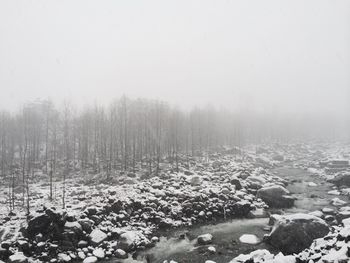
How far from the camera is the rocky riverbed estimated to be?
20281 mm

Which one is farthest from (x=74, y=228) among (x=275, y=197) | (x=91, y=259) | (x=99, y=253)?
(x=275, y=197)

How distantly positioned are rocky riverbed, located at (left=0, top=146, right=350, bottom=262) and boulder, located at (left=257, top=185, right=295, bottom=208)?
112 mm

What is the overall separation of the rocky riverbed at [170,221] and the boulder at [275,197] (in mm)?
112

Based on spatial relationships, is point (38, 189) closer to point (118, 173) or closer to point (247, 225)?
point (118, 173)

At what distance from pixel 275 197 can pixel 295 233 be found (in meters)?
11.9

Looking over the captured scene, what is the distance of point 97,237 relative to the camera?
2209 cm

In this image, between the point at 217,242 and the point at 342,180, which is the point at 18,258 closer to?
the point at 217,242

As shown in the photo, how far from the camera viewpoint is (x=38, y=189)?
34125mm

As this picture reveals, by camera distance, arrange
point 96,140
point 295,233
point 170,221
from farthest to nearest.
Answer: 1. point 96,140
2. point 170,221
3. point 295,233

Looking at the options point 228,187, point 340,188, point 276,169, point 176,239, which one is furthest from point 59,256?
point 276,169

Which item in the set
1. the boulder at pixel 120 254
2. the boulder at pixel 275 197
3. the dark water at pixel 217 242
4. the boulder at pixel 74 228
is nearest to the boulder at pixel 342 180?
the dark water at pixel 217 242

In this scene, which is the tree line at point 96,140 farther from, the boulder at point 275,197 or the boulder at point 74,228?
the boulder at point 275,197

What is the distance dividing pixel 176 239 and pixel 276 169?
40.4 metres

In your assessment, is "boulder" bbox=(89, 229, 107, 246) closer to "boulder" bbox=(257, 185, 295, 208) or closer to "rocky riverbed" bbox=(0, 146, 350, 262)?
"rocky riverbed" bbox=(0, 146, 350, 262)
